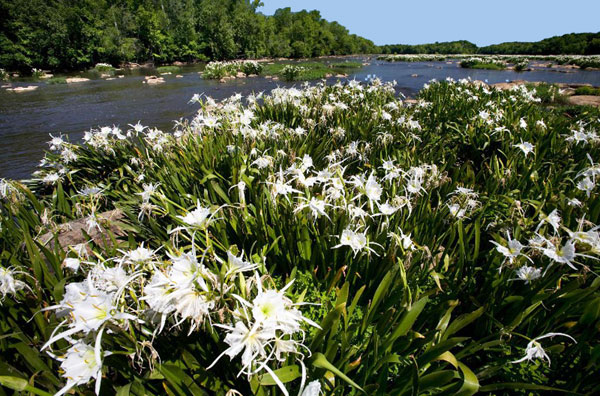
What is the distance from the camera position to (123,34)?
125 feet

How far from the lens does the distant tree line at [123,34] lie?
96.1 feet

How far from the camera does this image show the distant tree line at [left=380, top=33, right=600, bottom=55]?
50.8 meters

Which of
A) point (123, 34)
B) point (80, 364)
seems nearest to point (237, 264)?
point (80, 364)

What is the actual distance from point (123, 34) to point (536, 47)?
274 ft

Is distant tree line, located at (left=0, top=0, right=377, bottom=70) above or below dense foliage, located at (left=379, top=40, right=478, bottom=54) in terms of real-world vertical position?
below

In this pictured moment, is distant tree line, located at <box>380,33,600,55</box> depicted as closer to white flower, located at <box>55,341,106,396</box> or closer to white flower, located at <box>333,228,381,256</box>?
white flower, located at <box>333,228,381,256</box>

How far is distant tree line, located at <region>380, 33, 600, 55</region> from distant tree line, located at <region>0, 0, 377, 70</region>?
170 feet

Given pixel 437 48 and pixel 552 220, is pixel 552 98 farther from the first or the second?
pixel 437 48

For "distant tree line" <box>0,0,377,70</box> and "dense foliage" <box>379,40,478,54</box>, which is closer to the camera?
"distant tree line" <box>0,0,377,70</box>

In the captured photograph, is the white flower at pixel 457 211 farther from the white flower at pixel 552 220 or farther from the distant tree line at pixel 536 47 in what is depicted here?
the distant tree line at pixel 536 47

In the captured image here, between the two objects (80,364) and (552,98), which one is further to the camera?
(552,98)

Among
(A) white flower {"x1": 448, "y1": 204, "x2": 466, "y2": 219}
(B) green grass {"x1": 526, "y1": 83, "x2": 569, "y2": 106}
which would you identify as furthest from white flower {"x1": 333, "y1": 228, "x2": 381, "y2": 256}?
(B) green grass {"x1": 526, "y1": 83, "x2": 569, "y2": 106}

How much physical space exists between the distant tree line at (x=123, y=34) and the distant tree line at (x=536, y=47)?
51676 mm

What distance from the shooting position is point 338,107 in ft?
15.2
